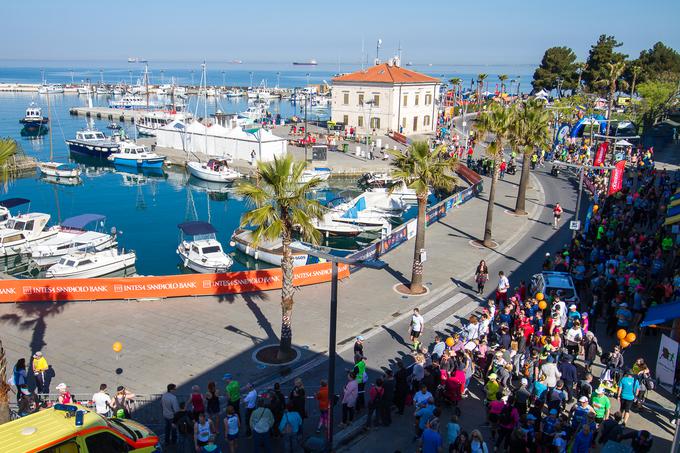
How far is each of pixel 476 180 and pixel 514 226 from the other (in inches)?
451

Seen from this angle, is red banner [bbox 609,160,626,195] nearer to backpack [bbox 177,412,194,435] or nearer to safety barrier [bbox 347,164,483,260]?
safety barrier [bbox 347,164,483,260]

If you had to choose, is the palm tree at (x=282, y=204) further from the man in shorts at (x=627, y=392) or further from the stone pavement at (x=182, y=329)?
the man in shorts at (x=627, y=392)

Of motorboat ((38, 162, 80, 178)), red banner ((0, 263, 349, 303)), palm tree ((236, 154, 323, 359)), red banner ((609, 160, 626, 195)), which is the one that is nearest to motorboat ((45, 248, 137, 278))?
red banner ((0, 263, 349, 303))

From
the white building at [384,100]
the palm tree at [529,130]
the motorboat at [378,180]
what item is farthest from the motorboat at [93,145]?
the palm tree at [529,130]

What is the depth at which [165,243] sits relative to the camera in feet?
125

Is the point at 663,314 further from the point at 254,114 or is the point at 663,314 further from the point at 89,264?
the point at 254,114

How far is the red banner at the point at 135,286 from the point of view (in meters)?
21.8

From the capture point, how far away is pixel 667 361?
51.1 ft

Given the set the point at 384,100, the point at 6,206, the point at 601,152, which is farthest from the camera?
the point at 384,100

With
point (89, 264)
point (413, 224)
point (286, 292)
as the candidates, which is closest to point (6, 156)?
point (286, 292)

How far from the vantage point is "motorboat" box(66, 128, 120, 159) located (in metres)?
67.4

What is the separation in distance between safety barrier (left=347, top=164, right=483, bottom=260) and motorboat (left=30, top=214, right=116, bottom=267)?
15.5 meters

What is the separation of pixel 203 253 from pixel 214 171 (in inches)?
1001

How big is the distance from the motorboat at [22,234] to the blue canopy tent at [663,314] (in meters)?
32.2
